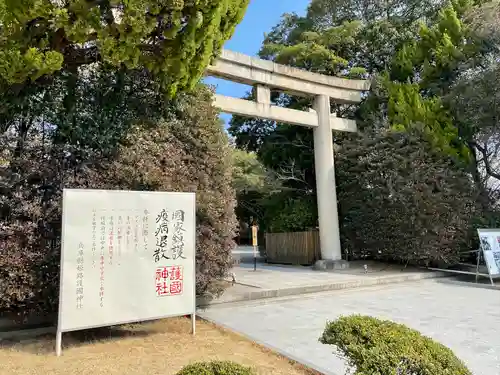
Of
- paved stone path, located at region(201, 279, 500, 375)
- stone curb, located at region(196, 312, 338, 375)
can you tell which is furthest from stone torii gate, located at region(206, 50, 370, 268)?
stone curb, located at region(196, 312, 338, 375)

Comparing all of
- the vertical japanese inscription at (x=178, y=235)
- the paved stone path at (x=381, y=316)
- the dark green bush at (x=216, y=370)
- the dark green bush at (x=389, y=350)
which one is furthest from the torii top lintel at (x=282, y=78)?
the dark green bush at (x=216, y=370)

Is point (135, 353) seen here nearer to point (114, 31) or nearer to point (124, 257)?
point (124, 257)

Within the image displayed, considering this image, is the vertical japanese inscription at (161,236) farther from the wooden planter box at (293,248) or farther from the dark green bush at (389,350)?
the wooden planter box at (293,248)

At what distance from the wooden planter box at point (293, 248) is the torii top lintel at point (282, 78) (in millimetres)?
4515

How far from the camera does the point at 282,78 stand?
11.2 meters

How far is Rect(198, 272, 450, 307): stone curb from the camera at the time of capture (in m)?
7.08

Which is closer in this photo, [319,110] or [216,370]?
[216,370]

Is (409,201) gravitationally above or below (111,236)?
above

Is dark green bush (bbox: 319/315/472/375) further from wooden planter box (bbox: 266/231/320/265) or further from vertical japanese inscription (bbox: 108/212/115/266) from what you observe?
wooden planter box (bbox: 266/231/320/265)

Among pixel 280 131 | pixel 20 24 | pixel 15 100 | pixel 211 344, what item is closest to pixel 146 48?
pixel 20 24

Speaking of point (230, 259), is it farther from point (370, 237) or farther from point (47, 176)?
point (370, 237)

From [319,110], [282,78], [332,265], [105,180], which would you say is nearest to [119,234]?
[105,180]

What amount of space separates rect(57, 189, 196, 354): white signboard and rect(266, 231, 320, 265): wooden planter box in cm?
863

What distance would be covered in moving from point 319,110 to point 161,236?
847cm
